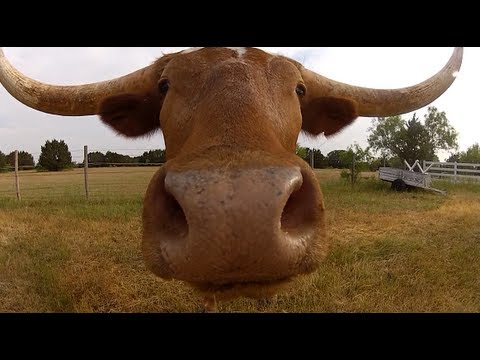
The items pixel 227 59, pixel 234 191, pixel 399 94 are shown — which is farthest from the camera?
pixel 399 94

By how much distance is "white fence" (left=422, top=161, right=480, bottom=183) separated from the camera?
55.1 feet

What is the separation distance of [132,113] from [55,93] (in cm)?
84

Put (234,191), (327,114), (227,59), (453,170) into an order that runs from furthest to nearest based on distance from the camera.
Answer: (453,170), (327,114), (227,59), (234,191)

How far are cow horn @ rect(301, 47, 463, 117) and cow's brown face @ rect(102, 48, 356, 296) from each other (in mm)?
1852

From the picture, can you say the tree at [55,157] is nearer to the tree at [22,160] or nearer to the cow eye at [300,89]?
the tree at [22,160]

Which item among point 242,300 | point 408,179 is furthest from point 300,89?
point 408,179

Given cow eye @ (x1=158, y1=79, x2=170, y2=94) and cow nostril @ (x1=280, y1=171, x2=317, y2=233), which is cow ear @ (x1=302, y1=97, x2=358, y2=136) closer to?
cow eye @ (x1=158, y1=79, x2=170, y2=94)

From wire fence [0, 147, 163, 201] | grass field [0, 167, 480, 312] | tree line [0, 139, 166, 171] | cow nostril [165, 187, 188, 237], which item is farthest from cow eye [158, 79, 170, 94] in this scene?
wire fence [0, 147, 163, 201]

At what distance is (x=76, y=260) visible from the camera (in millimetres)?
6883

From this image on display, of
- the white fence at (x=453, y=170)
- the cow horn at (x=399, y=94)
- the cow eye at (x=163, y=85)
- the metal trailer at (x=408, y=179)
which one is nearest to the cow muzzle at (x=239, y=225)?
the cow eye at (x=163, y=85)

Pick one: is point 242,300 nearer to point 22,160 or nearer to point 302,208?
point 302,208

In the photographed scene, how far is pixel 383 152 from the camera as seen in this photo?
624 inches

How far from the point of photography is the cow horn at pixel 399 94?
420cm

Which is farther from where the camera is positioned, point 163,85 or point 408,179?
point 408,179
